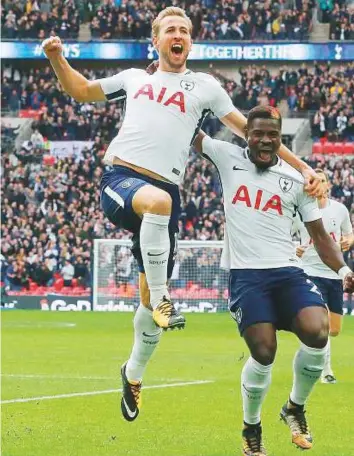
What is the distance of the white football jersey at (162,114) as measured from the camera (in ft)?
30.2

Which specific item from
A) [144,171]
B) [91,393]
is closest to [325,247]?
[144,171]

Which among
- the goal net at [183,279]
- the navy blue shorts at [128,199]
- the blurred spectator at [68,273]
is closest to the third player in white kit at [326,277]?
the navy blue shorts at [128,199]

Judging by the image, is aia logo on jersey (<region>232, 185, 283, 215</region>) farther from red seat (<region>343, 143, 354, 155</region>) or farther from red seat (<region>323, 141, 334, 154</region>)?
red seat (<region>323, 141, 334, 154</region>)

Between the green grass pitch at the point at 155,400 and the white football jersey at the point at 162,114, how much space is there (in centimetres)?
241

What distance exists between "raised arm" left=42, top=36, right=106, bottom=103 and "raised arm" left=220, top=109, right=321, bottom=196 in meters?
1.10

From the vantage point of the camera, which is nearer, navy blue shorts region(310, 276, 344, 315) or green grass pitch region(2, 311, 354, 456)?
green grass pitch region(2, 311, 354, 456)

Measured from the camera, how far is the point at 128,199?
352 inches

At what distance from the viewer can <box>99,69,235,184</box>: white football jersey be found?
920 cm

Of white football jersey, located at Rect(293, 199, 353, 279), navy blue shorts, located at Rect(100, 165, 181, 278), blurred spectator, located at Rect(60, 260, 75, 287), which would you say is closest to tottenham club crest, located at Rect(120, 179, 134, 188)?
navy blue shorts, located at Rect(100, 165, 181, 278)

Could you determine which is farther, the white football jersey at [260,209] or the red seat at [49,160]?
the red seat at [49,160]

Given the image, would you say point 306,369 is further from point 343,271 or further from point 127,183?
point 127,183

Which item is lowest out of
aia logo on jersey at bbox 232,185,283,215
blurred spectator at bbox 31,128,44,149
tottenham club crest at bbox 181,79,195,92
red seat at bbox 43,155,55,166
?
red seat at bbox 43,155,55,166

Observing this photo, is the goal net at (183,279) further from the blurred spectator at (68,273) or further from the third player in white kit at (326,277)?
the third player in white kit at (326,277)

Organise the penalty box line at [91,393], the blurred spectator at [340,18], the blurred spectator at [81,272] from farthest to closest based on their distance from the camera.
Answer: the blurred spectator at [340,18]
the blurred spectator at [81,272]
the penalty box line at [91,393]
